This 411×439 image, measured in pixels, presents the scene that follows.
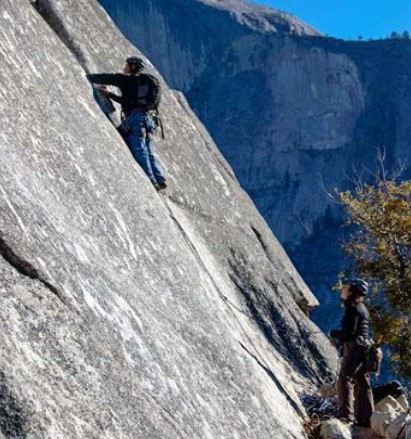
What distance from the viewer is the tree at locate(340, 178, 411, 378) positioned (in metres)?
15.2

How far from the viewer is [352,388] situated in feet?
30.8

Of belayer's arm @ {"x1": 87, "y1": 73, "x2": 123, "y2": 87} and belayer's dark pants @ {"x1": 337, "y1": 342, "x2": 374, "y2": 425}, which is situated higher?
belayer's arm @ {"x1": 87, "y1": 73, "x2": 123, "y2": 87}

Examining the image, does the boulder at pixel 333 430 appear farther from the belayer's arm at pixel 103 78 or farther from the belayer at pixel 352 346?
the belayer's arm at pixel 103 78

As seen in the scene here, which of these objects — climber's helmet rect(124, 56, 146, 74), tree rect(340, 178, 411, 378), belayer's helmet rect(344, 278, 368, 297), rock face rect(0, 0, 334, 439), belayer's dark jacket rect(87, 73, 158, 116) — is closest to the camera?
rock face rect(0, 0, 334, 439)

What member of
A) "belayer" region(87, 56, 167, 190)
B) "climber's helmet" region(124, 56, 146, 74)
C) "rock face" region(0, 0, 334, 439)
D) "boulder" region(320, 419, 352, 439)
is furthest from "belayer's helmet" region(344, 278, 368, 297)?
"climber's helmet" region(124, 56, 146, 74)

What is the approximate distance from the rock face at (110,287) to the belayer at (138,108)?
1.42ft

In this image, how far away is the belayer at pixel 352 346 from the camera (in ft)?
30.3

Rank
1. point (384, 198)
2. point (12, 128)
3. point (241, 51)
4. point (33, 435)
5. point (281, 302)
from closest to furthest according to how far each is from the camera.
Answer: point (33, 435) < point (12, 128) < point (281, 302) < point (384, 198) < point (241, 51)

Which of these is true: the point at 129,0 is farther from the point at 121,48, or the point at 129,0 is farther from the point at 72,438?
the point at 72,438

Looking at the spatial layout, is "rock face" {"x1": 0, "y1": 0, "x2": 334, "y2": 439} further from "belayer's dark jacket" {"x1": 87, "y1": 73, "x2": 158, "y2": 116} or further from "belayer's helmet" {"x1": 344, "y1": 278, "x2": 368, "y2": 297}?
"belayer's helmet" {"x1": 344, "y1": 278, "x2": 368, "y2": 297}

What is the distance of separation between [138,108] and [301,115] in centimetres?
10408

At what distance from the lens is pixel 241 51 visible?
11831cm

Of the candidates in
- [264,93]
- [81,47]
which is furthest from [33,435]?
[264,93]

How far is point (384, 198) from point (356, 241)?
134 cm
